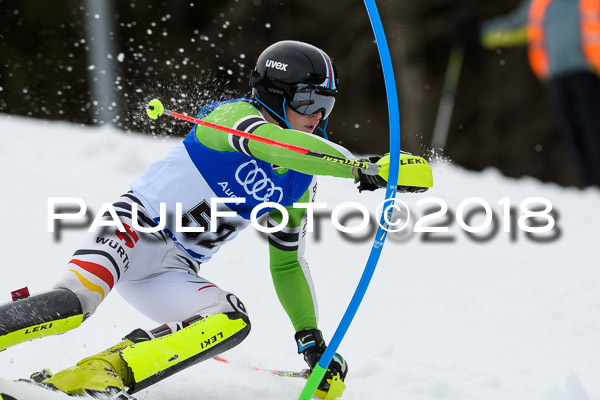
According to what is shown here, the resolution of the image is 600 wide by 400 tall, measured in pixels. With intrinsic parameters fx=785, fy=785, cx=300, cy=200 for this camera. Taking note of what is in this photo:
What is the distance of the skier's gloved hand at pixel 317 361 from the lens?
3254mm

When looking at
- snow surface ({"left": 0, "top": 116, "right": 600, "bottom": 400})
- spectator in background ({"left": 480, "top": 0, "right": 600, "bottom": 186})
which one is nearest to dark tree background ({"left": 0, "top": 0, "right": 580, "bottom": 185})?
spectator in background ({"left": 480, "top": 0, "right": 600, "bottom": 186})

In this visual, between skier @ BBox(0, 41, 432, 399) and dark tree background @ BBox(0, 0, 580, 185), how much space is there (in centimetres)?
1194

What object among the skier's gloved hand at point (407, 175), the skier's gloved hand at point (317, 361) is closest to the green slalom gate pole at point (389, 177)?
the skier's gloved hand at point (407, 175)

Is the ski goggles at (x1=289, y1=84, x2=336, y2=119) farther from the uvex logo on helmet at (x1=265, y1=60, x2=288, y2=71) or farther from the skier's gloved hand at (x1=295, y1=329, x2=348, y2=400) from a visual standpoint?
the skier's gloved hand at (x1=295, y1=329, x2=348, y2=400)

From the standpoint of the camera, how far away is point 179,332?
2.79 meters

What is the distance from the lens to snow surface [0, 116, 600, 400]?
12.0ft

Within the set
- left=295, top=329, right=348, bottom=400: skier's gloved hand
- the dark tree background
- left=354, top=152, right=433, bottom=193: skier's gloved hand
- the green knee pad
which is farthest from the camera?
the dark tree background

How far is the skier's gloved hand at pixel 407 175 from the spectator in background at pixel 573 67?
544cm

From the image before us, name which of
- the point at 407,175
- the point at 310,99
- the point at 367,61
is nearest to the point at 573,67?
the point at 310,99

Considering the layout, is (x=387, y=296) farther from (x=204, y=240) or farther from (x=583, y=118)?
(x=583, y=118)

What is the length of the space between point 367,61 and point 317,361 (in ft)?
46.8

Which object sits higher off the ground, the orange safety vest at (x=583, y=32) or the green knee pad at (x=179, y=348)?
the orange safety vest at (x=583, y=32)

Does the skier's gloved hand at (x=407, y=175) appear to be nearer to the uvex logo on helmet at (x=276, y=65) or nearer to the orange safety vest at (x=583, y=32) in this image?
the uvex logo on helmet at (x=276, y=65)

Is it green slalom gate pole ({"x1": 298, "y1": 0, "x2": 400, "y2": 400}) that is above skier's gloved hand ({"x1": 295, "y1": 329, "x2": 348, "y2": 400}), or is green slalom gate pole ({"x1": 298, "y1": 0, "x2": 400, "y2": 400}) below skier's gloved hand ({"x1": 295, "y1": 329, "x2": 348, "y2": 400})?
above
